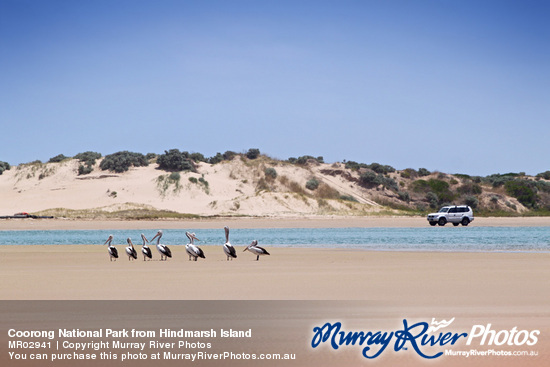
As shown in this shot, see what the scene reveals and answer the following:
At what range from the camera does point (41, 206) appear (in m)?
60.2

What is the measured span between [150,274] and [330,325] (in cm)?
742

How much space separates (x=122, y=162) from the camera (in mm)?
72688

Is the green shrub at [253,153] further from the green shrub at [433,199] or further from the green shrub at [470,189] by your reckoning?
the green shrub at [470,189]

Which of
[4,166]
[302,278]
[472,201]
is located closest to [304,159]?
[472,201]

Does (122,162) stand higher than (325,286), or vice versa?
(122,162)

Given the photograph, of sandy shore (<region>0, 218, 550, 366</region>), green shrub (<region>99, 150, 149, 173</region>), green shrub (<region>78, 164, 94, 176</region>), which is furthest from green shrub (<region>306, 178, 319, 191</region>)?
sandy shore (<region>0, 218, 550, 366</region>)

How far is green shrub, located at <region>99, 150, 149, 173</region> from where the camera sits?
7252cm

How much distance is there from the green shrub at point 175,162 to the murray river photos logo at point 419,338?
6415 cm

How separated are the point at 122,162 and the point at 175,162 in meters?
6.24

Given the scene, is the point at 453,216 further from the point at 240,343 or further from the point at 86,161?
the point at 86,161

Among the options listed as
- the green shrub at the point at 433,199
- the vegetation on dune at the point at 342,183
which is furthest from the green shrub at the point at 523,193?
the green shrub at the point at 433,199

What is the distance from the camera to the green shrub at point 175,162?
71438 millimetres

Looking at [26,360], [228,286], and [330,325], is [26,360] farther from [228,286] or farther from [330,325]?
[228,286]

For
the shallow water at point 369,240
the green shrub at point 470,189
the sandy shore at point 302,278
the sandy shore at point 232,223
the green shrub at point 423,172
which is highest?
the green shrub at point 423,172
